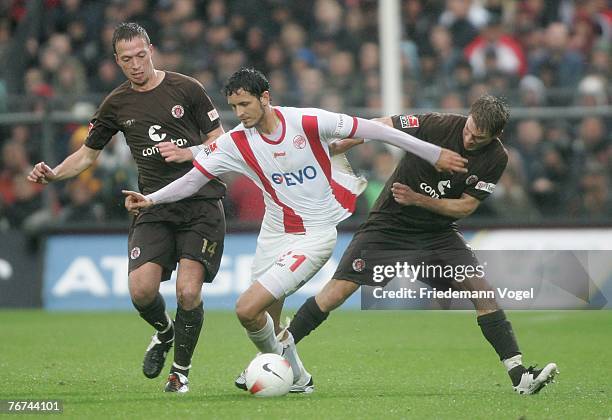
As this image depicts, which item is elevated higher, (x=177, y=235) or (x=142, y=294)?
(x=177, y=235)

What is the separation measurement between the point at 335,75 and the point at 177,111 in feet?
25.7

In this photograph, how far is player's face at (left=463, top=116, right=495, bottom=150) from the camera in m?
7.95

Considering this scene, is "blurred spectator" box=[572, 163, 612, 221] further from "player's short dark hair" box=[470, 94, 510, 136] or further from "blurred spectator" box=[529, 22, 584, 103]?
"player's short dark hair" box=[470, 94, 510, 136]

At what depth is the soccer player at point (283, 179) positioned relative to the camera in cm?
781

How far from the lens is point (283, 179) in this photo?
803 centimetres

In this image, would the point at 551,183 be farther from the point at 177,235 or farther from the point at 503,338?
the point at 177,235

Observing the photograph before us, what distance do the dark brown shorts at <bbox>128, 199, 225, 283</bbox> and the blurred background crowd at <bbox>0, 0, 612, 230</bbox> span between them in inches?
228

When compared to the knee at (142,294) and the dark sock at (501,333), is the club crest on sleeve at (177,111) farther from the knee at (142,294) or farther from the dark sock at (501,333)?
the dark sock at (501,333)

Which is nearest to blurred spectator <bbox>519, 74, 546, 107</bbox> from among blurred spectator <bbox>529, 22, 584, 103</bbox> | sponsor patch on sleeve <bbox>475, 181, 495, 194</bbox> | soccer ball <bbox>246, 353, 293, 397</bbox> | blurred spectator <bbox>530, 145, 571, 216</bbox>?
blurred spectator <bbox>530, 145, 571, 216</bbox>

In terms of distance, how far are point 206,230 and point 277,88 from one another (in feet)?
24.8

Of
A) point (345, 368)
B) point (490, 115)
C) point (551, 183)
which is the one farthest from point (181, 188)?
point (551, 183)

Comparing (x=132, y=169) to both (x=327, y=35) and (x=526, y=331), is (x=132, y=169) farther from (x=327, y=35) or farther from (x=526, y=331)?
(x=526, y=331)

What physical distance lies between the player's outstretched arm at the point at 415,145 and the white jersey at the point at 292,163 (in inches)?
3.7

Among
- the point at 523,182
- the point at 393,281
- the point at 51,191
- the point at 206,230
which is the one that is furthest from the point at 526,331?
the point at 51,191
